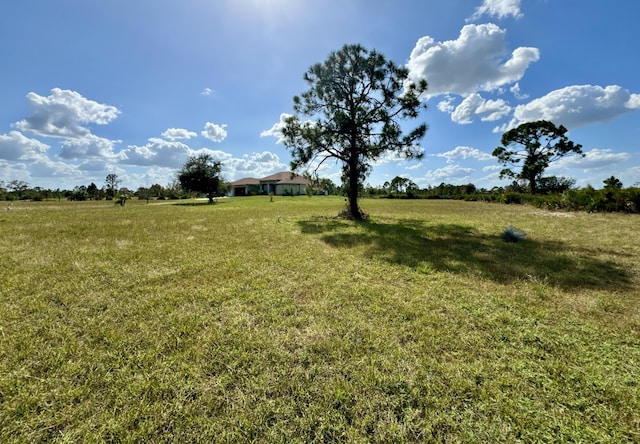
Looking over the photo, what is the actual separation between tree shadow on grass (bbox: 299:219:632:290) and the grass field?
0.25 feet

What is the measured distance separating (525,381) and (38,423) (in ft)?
12.4

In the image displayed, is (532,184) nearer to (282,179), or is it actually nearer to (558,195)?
(558,195)

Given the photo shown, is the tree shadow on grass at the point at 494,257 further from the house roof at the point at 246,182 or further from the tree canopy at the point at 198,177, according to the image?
the house roof at the point at 246,182

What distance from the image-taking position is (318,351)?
2584 mm

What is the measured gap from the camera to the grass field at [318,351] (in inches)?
70.4

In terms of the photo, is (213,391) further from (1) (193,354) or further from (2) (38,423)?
(2) (38,423)

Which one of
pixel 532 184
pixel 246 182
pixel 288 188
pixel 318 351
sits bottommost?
pixel 318 351

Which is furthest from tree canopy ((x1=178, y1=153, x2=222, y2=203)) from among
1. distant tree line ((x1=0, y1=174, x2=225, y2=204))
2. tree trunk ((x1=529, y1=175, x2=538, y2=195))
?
tree trunk ((x1=529, y1=175, x2=538, y2=195))

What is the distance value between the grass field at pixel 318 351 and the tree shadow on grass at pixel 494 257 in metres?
0.08

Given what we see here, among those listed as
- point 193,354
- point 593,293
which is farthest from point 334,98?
point 193,354

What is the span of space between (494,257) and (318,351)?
5.46m

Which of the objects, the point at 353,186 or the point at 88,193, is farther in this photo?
the point at 88,193

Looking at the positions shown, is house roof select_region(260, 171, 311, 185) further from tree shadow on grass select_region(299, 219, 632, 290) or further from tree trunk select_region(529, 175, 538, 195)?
tree shadow on grass select_region(299, 219, 632, 290)

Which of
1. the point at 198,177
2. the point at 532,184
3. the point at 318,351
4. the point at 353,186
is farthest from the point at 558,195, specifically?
the point at 198,177
